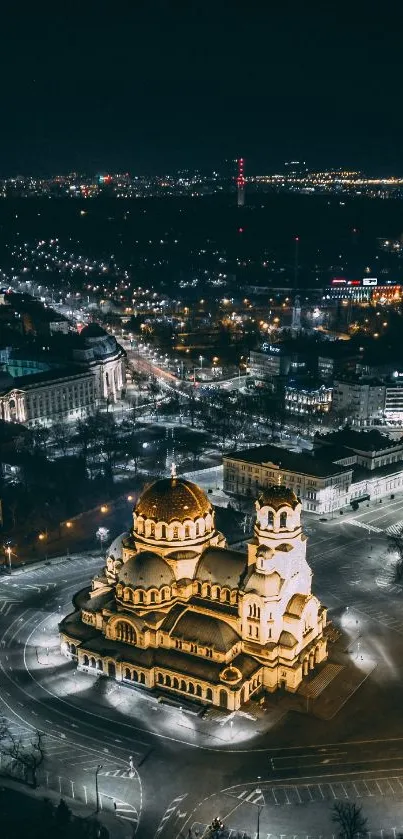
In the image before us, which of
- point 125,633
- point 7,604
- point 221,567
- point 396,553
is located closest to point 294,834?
point 125,633

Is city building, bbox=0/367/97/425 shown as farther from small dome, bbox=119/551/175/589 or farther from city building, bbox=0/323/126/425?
small dome, bbox=119/551/175/589

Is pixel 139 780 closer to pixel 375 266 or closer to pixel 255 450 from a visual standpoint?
pixel 255 450

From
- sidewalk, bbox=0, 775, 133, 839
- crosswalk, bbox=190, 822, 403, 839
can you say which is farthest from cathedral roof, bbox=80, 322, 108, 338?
crosswalk, bbox=190, 822, 403, 839

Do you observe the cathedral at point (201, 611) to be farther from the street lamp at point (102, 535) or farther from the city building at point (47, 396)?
the city building at point (47, 396)

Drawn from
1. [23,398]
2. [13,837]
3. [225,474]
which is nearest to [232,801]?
[13,837]

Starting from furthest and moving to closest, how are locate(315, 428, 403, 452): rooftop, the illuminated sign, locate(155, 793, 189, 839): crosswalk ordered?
the illuminated sign → locate(315, 428, 403, 452): rooftop → locate(155, 793, 189, 839): crosswalk

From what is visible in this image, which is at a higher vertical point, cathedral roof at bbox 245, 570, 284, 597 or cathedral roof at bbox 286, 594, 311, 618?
cathedral roof at bbox 245, 570, 284, 597

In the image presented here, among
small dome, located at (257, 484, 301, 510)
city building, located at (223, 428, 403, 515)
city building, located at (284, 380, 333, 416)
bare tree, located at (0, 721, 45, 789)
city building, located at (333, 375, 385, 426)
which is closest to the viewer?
bare tree, located at (0, 721, 45, 789)
